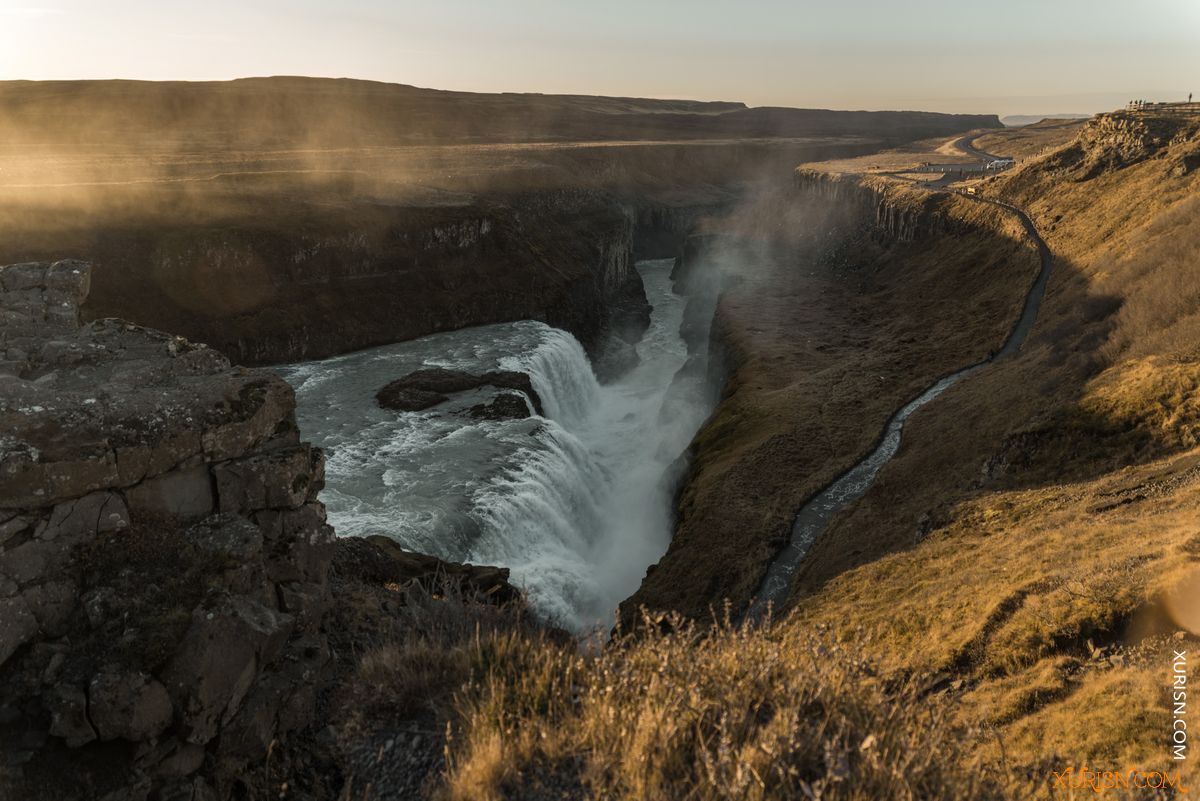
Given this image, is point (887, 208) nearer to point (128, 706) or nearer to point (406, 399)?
point (406, 399)

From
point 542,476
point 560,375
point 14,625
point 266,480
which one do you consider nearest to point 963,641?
point 266,480

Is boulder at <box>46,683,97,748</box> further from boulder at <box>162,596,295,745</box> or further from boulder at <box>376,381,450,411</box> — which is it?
boulder at <box>376,381,450,411</box>

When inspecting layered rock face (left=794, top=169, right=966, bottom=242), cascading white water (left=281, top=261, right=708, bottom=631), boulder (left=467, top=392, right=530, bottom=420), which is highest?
layered rock face (left=794, top=169, right=966, bottom=242)

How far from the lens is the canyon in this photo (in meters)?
7.65

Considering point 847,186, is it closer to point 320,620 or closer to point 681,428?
point 681,428

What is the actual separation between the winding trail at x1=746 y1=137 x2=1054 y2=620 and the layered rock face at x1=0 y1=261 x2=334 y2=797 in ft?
27.2

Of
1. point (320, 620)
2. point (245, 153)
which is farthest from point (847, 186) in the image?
point (320, 620)

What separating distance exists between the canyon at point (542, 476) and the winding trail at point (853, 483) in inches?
16.6

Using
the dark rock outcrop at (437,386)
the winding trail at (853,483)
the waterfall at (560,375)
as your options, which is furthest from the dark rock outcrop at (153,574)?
the waterfall at (560,375)

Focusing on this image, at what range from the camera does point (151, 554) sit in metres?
9.88

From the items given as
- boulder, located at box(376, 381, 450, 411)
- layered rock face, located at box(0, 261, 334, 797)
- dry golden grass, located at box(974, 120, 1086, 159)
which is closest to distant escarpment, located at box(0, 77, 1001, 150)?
dry golden grass, located at box(974, 120, 1086, 159)

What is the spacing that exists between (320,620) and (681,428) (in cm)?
3405

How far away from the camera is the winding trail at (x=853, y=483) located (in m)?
21.8

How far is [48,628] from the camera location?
8.98 metres
